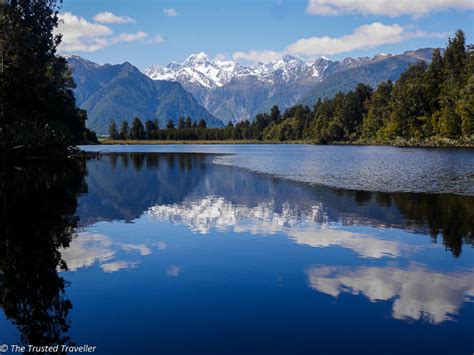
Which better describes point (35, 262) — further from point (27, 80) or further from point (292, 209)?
point (27, 80)

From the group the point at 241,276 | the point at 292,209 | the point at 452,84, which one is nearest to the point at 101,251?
the point at 241,276

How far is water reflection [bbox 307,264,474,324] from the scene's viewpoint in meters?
11.9

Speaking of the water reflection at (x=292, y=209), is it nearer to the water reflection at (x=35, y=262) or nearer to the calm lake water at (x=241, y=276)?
the calm lake water at (x=241, y=276)

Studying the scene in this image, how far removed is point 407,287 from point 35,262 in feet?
42.3

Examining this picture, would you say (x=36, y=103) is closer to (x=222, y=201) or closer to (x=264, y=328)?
(x=222, y=201)

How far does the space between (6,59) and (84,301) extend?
183ft

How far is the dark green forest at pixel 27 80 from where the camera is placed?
57125 millimetres

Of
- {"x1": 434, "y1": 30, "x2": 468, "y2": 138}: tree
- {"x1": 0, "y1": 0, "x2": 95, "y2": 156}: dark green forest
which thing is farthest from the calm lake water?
{"x1": 434, "y1": 30, "x2": 468, "y2": 138}: tree

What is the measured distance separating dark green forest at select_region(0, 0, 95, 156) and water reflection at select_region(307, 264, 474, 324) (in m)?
51.8

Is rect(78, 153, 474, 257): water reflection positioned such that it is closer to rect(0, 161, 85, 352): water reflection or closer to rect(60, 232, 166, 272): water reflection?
rect(0, 161, 85, 352): water reflection

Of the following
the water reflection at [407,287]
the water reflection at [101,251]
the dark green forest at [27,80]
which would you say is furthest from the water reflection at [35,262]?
the dark green forest at [27,80]

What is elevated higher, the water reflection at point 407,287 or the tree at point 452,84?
the tree at point 452,84

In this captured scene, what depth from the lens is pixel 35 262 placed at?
16203mm

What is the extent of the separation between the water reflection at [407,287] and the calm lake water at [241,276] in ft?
0.20
